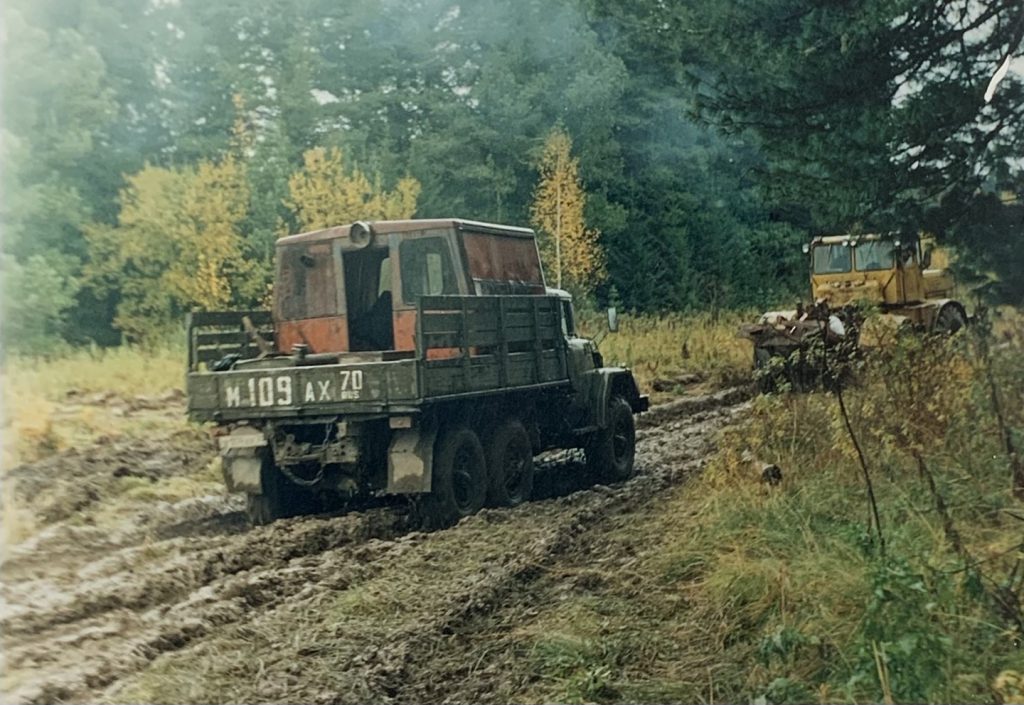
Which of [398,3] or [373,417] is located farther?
[373,417]

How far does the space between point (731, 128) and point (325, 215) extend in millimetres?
1502

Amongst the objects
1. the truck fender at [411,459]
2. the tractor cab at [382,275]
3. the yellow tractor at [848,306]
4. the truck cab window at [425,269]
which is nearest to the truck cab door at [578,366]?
the tractor cab at [382,275]

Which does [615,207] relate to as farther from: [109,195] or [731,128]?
[109,195]

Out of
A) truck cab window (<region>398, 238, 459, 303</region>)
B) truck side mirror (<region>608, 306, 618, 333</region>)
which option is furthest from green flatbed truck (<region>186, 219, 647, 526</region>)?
truck side mirror (<region>608, 306, 618, 333</region>)

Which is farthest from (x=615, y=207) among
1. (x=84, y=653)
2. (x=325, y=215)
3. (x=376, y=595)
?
(x=84, y=653)

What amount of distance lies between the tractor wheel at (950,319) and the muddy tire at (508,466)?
1665mm

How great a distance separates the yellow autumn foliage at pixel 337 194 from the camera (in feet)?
13.4

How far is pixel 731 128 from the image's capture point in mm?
4309

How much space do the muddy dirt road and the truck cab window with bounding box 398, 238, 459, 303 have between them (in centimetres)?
97

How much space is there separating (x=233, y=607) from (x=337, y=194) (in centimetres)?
146

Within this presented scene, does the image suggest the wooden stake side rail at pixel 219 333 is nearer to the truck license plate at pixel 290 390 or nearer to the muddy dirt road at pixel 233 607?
the truck license plate at pixel 290 390

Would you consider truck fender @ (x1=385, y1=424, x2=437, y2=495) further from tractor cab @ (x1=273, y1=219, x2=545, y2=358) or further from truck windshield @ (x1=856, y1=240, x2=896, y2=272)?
truck windshield @ (x1=856, y1=240, x2=896, y2=272)

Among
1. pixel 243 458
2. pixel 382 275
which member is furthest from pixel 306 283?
pixel 243 458

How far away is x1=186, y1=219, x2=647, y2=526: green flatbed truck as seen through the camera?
4.30 meters
